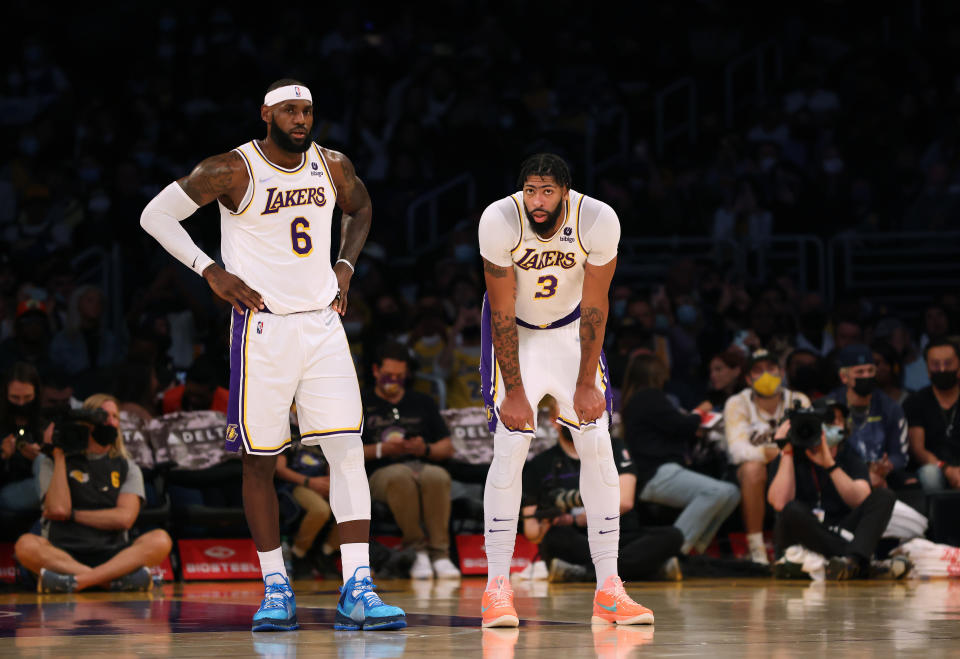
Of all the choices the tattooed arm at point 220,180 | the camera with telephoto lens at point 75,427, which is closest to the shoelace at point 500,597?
the tattooed arm at point 220,180

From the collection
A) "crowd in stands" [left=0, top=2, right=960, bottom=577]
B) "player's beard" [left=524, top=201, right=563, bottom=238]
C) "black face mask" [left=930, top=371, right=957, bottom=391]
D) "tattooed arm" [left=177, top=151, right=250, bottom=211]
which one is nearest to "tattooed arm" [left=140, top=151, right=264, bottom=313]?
"tattooed arm" [left=177, top=151, right=250, bottom=211]

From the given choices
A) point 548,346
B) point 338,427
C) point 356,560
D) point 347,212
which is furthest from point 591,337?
point 356,560

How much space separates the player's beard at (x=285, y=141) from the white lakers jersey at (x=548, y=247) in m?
0.83

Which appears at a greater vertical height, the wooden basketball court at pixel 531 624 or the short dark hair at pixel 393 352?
the short dark hair at pixel 393 352

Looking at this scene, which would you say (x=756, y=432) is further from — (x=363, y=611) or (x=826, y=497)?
(x=363, y=611)

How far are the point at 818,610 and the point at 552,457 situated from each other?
9.30 ft

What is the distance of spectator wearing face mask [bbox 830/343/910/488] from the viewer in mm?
10359

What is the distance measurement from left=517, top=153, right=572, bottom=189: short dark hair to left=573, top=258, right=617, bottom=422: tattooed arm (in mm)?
399

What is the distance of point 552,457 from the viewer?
31.8 ft

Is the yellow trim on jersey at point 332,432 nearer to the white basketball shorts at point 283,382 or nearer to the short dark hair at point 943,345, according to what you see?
the white basketball shorts at point 283,382

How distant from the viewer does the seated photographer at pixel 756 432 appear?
10336 millimetres

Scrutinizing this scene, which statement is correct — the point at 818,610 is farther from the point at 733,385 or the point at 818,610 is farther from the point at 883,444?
the point at 733,385

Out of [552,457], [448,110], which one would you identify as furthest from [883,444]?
[448,110]

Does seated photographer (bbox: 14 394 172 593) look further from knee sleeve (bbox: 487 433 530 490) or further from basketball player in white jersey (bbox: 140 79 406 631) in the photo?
knee sleeve (bbox: 487 433 530 490)
